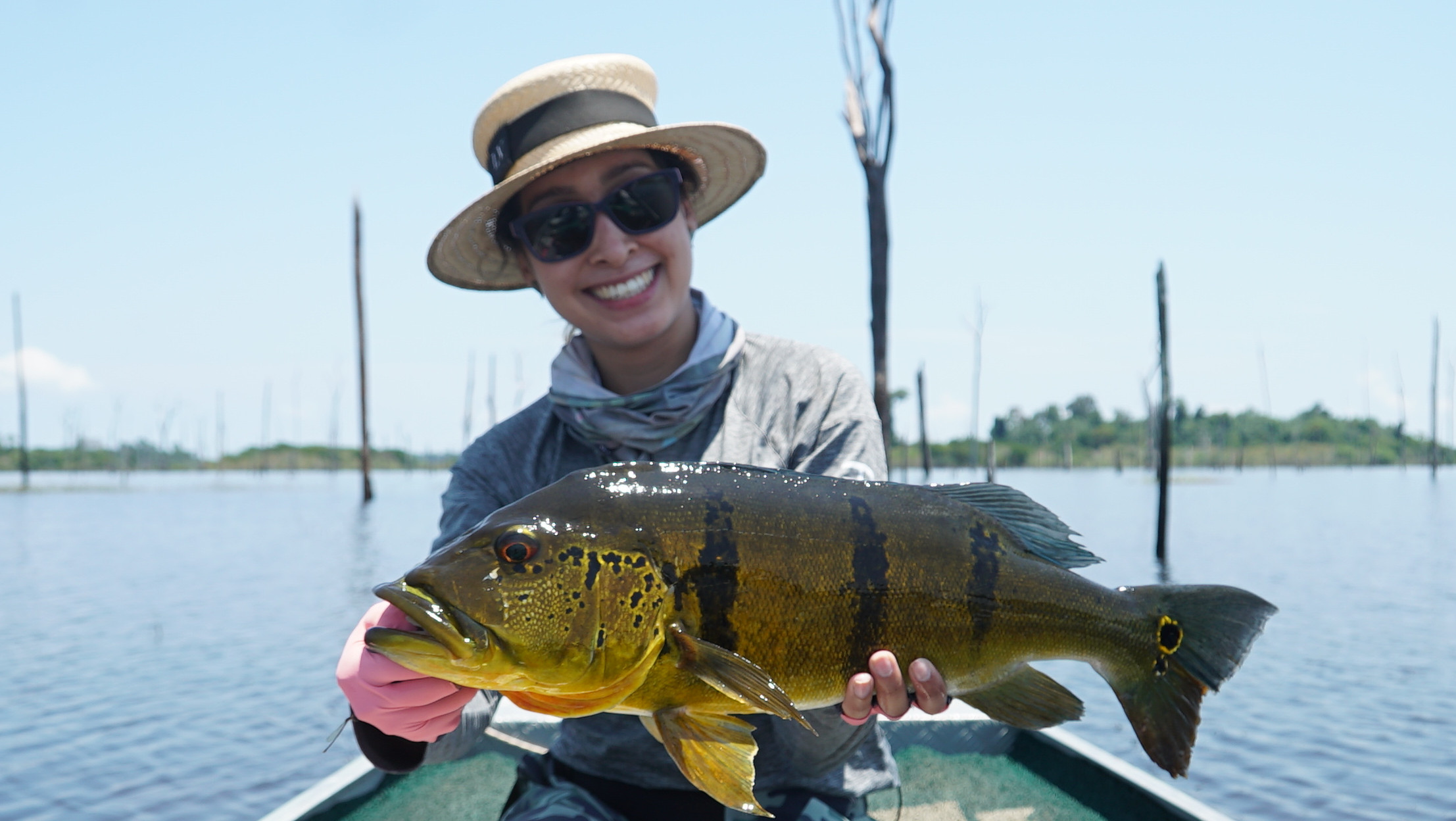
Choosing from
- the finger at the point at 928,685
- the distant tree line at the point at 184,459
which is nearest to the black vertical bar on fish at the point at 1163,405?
the finger at the point at 928,685

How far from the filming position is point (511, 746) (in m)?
5.53

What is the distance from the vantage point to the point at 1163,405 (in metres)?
21.1

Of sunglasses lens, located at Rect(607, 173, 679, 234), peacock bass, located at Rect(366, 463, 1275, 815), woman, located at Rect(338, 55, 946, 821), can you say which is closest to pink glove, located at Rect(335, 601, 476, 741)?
peacock bass, located at Rect(366, 463, 1275, 815)

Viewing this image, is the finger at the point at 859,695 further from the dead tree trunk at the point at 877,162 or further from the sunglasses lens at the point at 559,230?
the dead tree trunk at the point at 877,162

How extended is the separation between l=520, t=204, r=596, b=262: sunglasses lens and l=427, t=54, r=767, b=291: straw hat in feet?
0.42

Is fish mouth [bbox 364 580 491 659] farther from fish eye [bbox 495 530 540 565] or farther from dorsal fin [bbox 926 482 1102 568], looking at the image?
dorsal fin [bbox 926 482 1102 568]

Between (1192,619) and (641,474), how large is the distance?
1.35 metres

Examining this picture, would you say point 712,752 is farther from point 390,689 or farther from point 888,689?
point 390,689

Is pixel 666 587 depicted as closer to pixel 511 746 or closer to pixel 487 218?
pixel 487 218

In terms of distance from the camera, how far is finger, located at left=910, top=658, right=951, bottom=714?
6.74 ft

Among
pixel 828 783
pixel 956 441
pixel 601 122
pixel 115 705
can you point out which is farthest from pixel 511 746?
pixel 956 441

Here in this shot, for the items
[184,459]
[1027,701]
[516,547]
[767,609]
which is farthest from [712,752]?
[184,459]

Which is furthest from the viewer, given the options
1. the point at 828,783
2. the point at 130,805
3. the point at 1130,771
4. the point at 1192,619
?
the point at 130,805

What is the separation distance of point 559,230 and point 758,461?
998 mm
